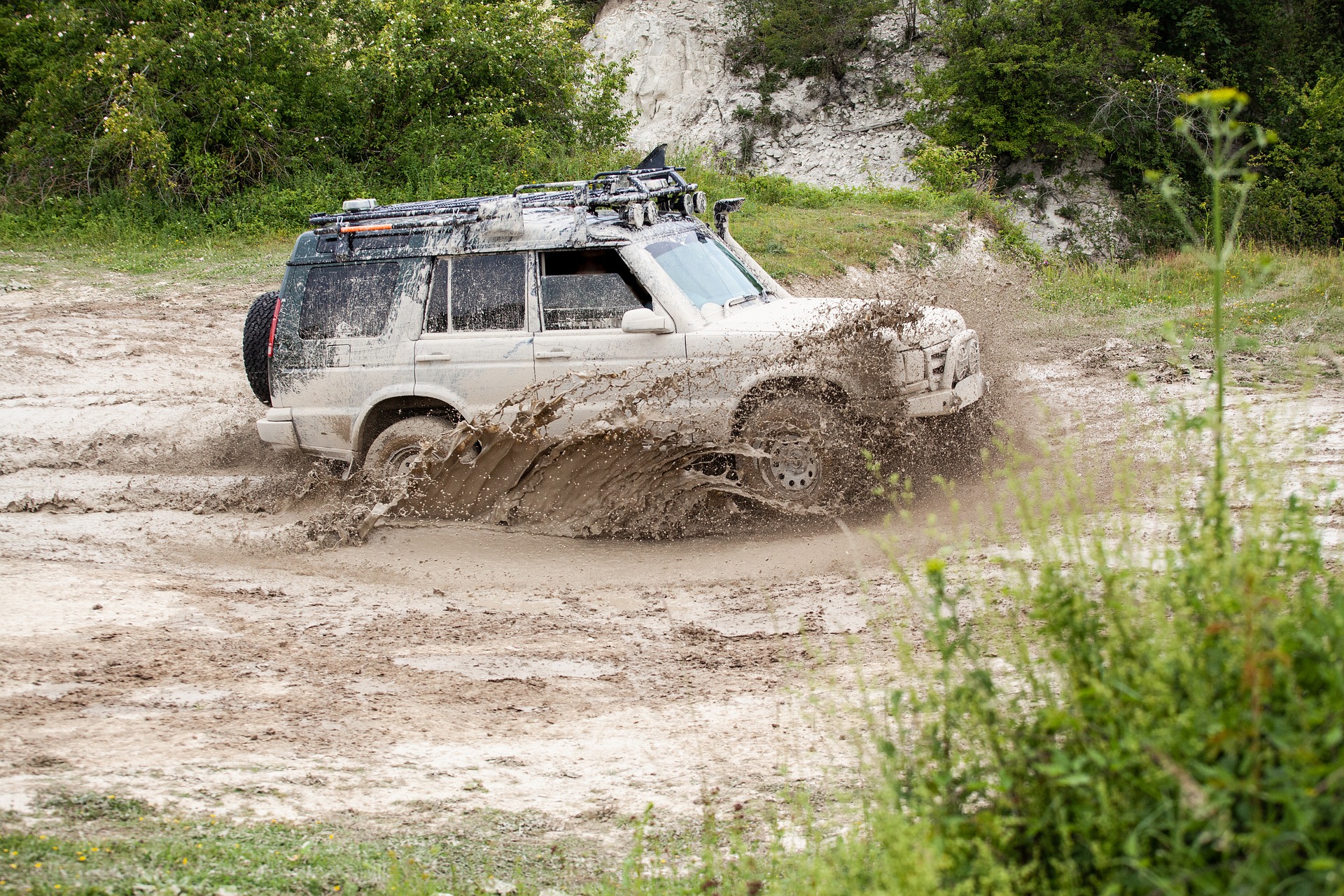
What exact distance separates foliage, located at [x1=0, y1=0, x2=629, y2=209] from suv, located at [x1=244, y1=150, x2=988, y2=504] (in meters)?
11.4

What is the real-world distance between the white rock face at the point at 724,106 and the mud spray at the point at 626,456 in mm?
21947

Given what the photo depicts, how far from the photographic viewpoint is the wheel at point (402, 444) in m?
7.84

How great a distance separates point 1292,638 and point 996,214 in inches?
735

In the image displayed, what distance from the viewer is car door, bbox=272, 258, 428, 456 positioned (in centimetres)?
782

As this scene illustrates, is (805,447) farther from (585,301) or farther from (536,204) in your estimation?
(536,204)

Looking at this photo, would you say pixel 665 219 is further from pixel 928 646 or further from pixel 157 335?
pixel 157 335

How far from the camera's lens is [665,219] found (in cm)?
821

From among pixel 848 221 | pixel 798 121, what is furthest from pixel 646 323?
pixel 798 121

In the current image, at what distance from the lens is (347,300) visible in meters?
7.95

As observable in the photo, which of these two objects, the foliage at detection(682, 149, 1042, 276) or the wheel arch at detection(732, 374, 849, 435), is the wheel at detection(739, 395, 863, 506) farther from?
the foliage at detection(682, 149, 1042, 276)

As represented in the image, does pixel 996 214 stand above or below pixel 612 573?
above

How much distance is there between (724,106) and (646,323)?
24.6 meters

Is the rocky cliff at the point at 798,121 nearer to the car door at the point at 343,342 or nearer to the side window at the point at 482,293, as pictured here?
the car door at the point at 343,342

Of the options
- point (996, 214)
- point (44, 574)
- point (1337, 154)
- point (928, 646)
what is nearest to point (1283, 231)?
point (1337, 154)
